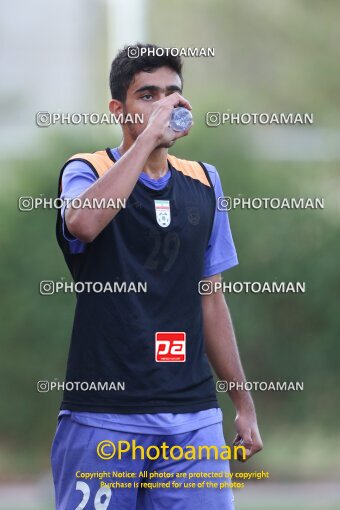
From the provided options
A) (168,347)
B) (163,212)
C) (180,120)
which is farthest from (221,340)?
(180,120)

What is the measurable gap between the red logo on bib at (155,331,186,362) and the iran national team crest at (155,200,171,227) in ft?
1.03

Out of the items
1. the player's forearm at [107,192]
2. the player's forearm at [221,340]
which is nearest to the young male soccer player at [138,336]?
the player's forearm at [107,192]

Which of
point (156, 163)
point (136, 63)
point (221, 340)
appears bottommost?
point (221, 340)

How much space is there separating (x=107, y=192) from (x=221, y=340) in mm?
640

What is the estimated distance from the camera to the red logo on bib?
264 cm

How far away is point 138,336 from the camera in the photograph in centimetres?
264

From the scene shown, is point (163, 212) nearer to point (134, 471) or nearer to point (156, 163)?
point (156, 163)

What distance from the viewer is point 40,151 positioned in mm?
6102

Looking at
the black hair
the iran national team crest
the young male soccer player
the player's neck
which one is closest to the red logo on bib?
the young male soccer player

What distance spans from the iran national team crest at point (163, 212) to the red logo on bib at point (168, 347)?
313 mm

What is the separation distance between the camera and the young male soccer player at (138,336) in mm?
2611

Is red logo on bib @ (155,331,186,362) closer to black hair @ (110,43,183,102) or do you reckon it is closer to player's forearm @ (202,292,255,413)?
player's forearm @ (202,292,255,413)

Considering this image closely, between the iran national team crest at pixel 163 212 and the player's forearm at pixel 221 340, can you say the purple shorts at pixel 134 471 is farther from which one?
the iran national team crest at pixel 163 212

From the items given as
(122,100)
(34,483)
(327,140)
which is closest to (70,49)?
(327,140)
